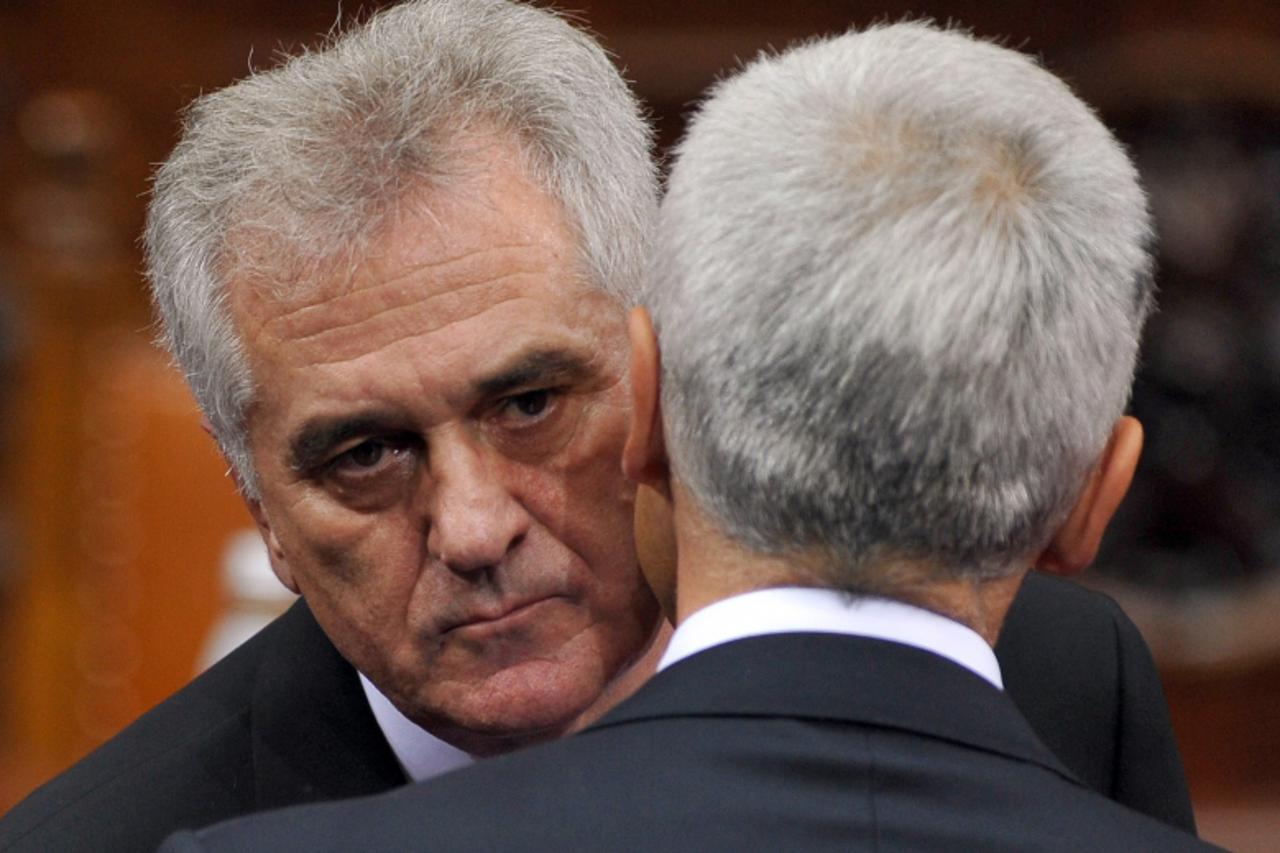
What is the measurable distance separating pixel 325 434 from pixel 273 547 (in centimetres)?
27

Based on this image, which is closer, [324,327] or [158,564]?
[324,327]

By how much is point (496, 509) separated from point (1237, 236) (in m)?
4.30

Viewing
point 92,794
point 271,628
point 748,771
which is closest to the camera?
point 748,771

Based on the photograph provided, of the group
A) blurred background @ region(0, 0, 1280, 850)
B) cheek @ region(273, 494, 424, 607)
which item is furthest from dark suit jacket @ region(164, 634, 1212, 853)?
blurred background @ region(0, 0, 1280, 850)

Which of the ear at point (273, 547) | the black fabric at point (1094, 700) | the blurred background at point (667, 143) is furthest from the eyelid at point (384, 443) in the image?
the blurred background at point (667, 143)

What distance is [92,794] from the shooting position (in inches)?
90.8

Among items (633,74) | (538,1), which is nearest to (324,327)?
(538,1)

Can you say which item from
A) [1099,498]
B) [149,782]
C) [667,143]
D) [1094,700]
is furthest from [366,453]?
[667,143]

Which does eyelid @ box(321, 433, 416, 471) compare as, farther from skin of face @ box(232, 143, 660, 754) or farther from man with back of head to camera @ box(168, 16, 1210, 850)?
man with back of head to camera @ box(168, 16, 1210, 850)

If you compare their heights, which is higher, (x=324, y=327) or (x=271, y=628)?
(x=324, y=327)

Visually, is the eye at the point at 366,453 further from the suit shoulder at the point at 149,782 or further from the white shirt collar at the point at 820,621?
the white shirt collar at the point at 820,621

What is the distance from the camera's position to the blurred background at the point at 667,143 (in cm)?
574

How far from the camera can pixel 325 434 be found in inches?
80.6

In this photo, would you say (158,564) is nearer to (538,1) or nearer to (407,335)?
(538,1)
